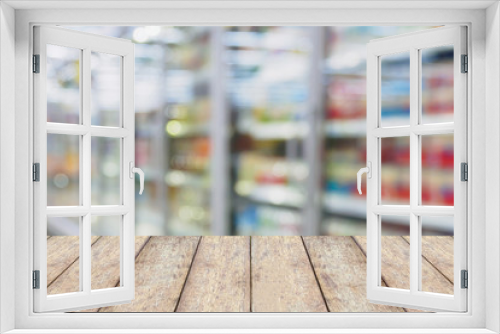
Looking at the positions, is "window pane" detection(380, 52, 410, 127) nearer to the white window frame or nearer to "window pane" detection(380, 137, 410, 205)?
"window pane" detection(380, 137, 410, 205)

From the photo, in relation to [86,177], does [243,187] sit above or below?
below

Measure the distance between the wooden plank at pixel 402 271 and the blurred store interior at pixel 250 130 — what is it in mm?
642

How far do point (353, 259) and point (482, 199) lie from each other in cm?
182

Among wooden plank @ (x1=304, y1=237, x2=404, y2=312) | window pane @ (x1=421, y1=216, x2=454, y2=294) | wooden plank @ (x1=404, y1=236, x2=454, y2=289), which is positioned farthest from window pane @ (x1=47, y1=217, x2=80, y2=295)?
wooden plank @ (x1=404, y1=236, x2=454, y2=289)

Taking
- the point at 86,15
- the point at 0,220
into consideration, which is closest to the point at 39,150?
the point at 0,220

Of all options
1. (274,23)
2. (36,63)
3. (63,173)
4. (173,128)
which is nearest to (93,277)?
(63,173)

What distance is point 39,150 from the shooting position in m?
2.10

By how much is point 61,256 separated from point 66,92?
65.2 inches

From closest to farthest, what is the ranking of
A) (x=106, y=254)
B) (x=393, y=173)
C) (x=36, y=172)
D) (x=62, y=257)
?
(x=36, y=172) < (x=62, y=257) < (x=106, y=254) < (x=393, y=173)

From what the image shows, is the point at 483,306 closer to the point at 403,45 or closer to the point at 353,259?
the point at 403,45

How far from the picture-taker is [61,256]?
3.67m

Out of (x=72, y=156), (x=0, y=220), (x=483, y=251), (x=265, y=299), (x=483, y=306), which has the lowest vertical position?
(x=265, y=299)

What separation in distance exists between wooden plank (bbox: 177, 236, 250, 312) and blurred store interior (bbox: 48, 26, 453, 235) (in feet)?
1.70

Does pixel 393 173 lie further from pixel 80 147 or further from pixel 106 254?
pixel 80 147
